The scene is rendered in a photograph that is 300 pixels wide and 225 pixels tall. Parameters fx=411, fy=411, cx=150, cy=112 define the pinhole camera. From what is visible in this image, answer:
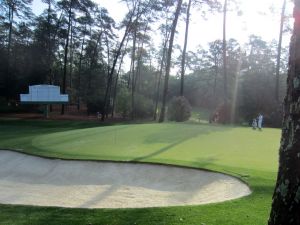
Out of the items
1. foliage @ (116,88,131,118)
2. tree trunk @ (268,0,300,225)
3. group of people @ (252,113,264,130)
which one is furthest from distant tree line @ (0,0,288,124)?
tree trunk @ (268,0,300,225)

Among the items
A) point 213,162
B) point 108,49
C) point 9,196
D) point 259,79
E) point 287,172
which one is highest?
point 108,49

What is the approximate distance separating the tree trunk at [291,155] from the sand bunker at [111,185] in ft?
18.6

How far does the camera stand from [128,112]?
174ft

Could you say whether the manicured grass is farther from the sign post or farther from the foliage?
the foliage

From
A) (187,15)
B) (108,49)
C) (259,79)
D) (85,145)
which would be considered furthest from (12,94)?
(85,145)

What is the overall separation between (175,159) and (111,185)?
2.64 meters

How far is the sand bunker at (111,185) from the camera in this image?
1059cm

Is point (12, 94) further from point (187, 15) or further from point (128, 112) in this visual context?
point (187, 15)

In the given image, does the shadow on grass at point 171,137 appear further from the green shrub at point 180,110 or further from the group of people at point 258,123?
the green shrub at point 180,110

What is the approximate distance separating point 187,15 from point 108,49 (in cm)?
2571

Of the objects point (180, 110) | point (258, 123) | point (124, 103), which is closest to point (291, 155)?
point (258, 123)

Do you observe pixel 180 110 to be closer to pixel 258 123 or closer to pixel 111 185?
pixel 258 123

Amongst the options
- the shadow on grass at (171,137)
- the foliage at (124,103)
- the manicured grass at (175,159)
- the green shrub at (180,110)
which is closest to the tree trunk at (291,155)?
the manicured grass at (175,159)

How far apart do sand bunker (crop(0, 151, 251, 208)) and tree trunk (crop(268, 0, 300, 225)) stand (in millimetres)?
5678
